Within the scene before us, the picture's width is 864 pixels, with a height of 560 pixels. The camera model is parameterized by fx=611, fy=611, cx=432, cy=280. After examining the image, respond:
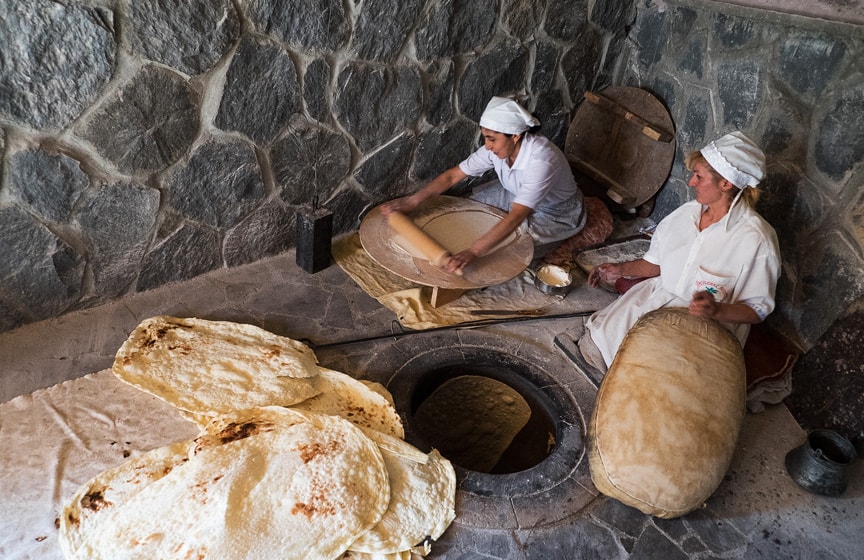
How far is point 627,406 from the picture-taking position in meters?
2.64

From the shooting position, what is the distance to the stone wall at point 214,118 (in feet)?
8.78

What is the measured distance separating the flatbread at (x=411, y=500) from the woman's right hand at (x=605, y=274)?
1704 millimetres

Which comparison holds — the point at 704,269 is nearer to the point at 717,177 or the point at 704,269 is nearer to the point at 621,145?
the point at 717,177

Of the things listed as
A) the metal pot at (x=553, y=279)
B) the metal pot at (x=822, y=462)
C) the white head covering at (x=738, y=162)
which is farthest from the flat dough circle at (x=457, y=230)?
the metal pot at (x=822, y=462)

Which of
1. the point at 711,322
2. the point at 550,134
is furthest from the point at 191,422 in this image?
the point at 550,134

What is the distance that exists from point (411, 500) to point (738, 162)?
2106 mm

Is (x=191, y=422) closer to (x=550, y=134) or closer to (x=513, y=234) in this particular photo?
(x=513, y=234)

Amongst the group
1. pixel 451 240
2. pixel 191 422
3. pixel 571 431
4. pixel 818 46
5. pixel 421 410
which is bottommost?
pixel 421 410

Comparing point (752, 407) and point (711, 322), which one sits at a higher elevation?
point (711, 322)

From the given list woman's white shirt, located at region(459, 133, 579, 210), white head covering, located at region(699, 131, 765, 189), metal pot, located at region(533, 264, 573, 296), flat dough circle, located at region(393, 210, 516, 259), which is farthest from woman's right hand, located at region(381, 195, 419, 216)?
white head covering, located at region(699, 131, 765, 189)

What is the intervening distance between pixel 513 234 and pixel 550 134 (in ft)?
5.10

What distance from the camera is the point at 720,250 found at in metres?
3.04

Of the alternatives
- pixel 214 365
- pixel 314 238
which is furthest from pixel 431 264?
pixel 214 365

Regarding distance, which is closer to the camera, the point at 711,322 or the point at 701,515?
the point at 701,515
